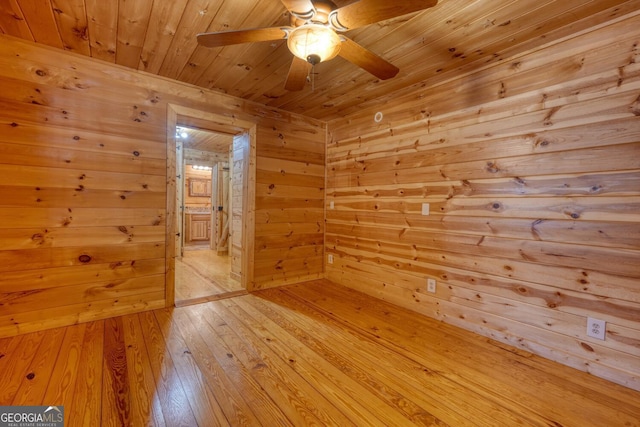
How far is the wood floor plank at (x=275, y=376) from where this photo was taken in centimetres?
145

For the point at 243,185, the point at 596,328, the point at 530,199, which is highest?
the point at 243,185

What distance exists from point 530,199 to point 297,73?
2.02m

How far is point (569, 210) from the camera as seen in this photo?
1912 mm

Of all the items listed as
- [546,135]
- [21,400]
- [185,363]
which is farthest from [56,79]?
[546,135]

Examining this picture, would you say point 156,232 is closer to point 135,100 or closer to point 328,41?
point 135,100

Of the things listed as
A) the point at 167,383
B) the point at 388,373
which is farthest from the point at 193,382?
the point at 388,373

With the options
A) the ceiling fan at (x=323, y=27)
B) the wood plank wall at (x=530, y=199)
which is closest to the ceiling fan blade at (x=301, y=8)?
the ceiling fan at (x=323, y=27)

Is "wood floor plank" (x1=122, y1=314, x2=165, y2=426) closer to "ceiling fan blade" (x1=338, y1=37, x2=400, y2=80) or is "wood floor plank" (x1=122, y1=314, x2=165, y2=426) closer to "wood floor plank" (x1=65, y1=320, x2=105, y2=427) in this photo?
"wood floor plank" (x1=65, y1=320, x2=105, y2=427)

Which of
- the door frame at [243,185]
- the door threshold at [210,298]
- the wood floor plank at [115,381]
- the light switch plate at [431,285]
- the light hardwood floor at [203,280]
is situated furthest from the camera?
the light hardwood floor at [203,280]

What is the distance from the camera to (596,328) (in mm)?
1809

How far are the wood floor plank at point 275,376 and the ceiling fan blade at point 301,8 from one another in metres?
2.08

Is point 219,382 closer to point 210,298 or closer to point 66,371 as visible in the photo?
point 66,371

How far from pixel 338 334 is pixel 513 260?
1.57m

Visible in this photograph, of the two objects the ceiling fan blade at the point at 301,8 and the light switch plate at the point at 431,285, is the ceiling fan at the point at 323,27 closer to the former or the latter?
the ceiling fan blade at the point at 301,8
